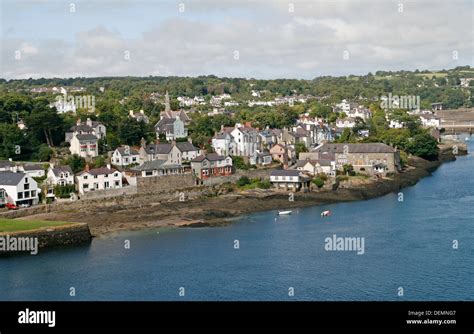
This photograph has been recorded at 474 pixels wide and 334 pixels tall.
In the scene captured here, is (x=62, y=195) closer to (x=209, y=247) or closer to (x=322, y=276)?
(x=209, y=247)

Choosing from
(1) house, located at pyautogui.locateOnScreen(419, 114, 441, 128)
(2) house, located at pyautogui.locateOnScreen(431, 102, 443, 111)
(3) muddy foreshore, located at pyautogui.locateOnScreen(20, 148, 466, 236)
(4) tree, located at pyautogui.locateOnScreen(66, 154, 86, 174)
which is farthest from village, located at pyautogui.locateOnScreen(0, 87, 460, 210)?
(2) house, located at pyautogui.locateOnScreen(431, 102, 443, 111)

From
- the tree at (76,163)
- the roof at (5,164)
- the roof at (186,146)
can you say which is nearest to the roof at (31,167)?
the roof at (5,164)

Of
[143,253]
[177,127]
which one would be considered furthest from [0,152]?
→ [143,253]

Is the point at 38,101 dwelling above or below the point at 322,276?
above

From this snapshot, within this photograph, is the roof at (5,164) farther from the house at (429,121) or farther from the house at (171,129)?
the house at (429,121)

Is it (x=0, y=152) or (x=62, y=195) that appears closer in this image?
(x=62, y=195)

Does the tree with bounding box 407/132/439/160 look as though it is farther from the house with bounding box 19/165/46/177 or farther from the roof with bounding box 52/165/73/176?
the house with bounding box 19/165/46/177
